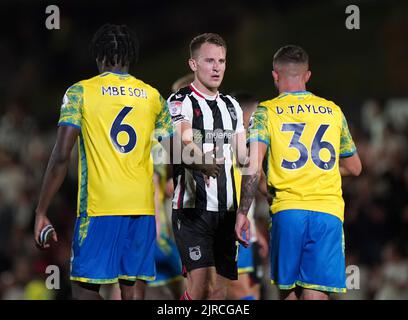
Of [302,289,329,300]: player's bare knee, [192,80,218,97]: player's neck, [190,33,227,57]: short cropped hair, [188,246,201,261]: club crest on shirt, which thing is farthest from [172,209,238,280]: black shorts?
[190,33,227,57]: short cropped hair

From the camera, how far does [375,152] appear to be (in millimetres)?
13070

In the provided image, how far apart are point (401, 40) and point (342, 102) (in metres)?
1.65

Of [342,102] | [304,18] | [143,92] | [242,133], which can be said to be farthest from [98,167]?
[304,18]

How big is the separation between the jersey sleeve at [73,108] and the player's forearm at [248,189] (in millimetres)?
1266

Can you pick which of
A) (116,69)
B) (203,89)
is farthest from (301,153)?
(116,69)

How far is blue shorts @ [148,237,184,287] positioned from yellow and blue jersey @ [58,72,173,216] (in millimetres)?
2696

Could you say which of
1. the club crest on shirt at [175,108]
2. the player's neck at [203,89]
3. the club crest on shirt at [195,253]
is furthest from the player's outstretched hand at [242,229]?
the player's neck at [203,89]

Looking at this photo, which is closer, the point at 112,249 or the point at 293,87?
the point at 112,249

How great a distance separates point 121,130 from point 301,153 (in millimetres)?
1323

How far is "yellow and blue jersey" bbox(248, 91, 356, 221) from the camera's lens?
6.93 meters

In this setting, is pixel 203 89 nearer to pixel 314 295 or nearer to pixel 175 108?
pixel 175 108

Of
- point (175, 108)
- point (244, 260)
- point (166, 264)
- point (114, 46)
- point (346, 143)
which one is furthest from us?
point (166, 264)

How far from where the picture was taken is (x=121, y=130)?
21.8 feet

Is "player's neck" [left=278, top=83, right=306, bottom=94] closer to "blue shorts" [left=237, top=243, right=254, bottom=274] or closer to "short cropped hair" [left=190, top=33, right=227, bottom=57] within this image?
"short cropped hair" [left=190, top=33, right=227, bottom=57]
